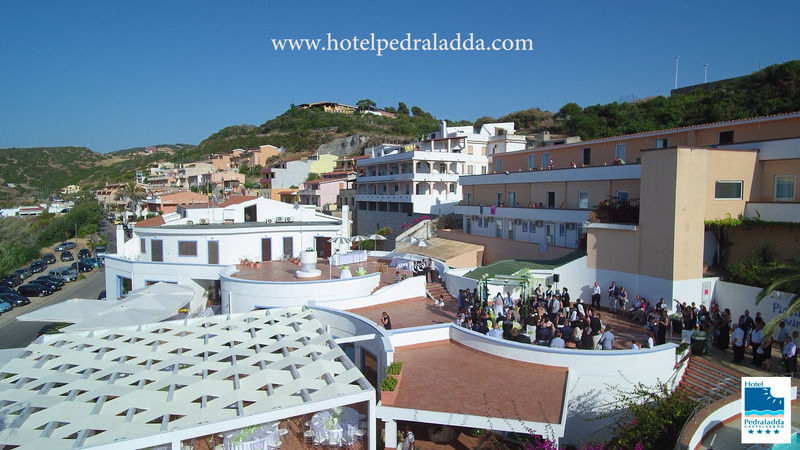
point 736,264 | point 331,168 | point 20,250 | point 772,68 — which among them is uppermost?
point 772,68

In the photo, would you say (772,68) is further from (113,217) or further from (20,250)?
(113,217)

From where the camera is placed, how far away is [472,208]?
33312 millimetres

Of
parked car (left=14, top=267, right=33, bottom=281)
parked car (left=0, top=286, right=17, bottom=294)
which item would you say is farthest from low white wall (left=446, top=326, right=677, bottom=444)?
parked car (left=14, top=267, right=33, bottom=281)

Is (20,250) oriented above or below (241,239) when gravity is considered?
below

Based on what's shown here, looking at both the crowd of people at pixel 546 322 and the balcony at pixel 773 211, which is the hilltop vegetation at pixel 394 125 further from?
the crowd of people at pixel 546 322

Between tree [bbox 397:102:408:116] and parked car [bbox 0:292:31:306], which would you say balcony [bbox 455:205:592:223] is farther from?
tree [bbox 397:102:408:116]

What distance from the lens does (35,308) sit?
3588cm

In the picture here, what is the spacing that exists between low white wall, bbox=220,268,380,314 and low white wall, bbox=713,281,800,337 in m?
14.4

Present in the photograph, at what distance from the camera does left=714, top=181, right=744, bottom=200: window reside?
59.9 ft

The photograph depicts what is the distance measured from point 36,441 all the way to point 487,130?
168 feet

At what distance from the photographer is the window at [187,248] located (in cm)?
2420

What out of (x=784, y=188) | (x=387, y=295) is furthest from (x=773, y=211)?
(x=387, y=295)

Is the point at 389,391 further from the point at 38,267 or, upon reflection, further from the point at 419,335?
the point at 38,267

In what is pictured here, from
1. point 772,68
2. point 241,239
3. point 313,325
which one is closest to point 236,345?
point 313,325
